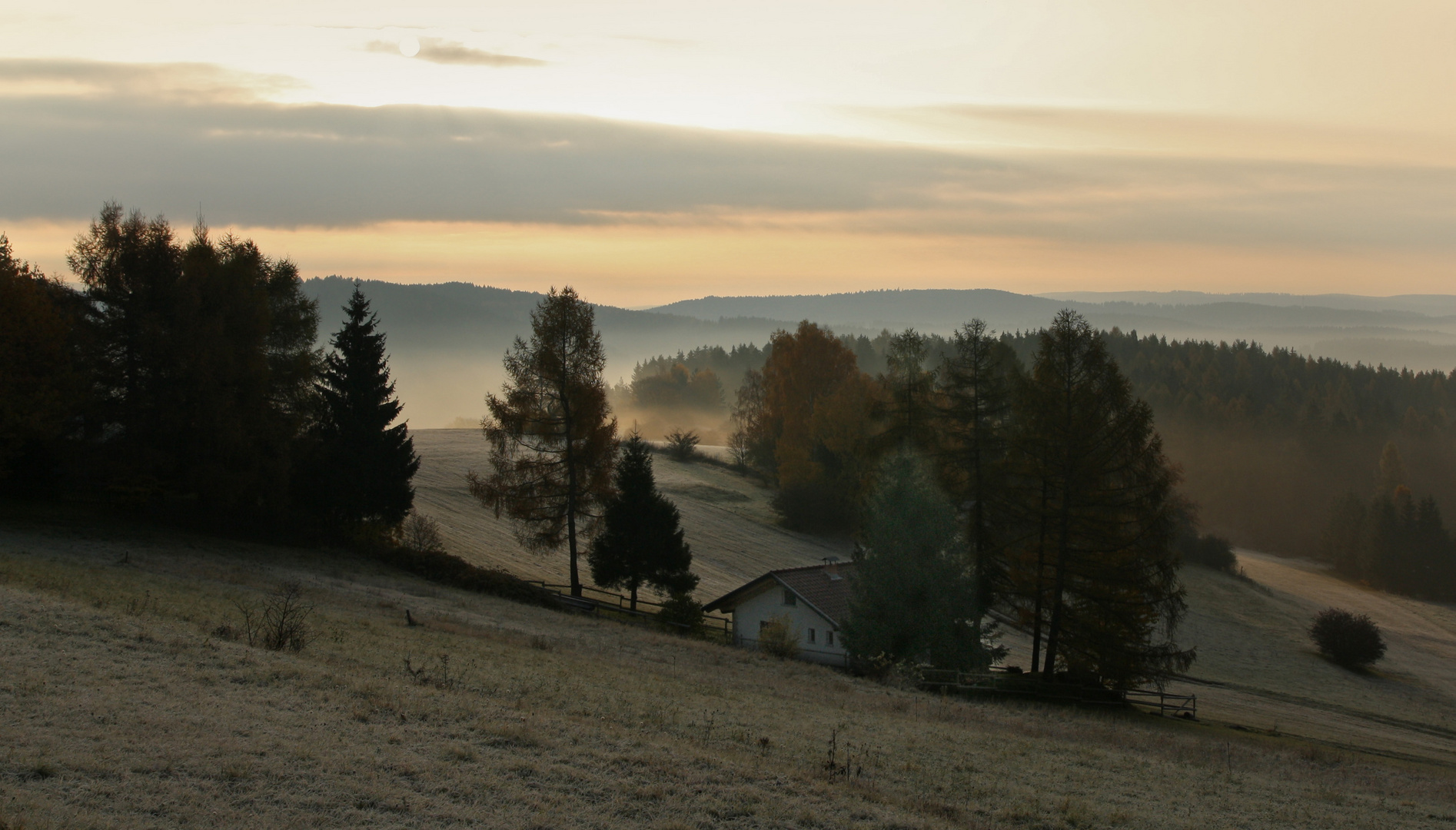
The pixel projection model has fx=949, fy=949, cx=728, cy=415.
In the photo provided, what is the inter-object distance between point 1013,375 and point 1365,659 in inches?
1283

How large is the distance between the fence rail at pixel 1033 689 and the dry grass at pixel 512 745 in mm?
2420

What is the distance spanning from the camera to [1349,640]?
49.0 meters

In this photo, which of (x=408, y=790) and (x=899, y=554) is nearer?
(x=408, y=790)

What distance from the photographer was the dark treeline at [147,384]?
106 feet

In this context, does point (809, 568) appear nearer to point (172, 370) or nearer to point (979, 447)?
point (979, 447)

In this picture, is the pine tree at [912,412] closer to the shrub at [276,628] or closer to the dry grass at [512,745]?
the dry grass at [512,745]

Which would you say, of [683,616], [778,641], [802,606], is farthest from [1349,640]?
[683,616]

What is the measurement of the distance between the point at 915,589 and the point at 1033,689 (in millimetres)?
4703

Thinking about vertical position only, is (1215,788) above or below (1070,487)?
below

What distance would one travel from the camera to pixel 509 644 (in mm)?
23094

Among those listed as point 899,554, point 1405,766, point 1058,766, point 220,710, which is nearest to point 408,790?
point 220,710

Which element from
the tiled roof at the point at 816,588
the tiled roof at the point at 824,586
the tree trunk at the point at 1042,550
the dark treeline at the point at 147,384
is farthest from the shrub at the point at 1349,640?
the dark treeline at the point at 147,384

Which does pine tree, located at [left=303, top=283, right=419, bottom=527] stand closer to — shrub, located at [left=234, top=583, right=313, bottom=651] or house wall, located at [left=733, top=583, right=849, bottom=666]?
house wall, located at [left=733, top=583, right=849, bottom=666]

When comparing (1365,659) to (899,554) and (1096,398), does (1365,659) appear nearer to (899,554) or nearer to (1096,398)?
(1096,398)
